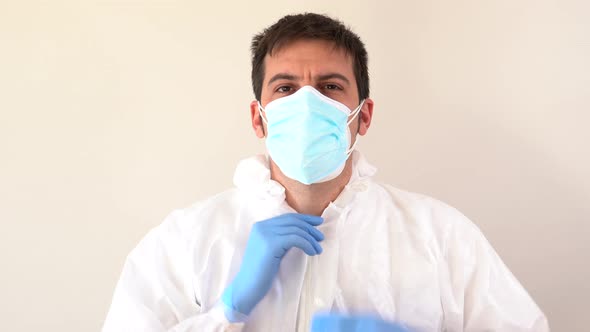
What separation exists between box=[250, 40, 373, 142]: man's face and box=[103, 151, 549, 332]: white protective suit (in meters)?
0.18

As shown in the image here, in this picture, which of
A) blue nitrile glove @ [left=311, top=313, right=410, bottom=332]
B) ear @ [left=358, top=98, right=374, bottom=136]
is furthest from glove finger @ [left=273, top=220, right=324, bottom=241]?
ear @ [left=358, top=98, right=374, bottom=136]

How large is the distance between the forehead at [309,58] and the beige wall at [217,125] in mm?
321

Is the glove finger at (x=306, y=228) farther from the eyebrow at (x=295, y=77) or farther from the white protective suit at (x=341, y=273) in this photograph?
the eyebrow at (x=295, y=77)

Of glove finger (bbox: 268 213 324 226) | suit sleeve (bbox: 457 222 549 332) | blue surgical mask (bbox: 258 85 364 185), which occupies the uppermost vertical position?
blue surgical mask (bbox: 258 85 364 185)

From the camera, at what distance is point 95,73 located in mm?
1554

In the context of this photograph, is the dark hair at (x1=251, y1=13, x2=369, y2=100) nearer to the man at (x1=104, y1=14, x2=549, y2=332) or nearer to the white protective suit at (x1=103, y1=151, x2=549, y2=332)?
the man at (x1=104, y1=14, x2=549, y2=332)

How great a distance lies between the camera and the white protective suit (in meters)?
1.20

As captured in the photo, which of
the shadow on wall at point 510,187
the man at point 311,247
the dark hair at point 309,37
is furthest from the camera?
the shadow on wall at point 510,187

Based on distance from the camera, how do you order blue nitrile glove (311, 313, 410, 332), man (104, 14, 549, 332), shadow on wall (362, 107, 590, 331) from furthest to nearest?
shadow on wall (362, 107, 590, 331) < man (104, 14, 549, 332) < blue nitrile glove (311, 313, 410, 332)

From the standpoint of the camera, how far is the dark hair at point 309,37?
4.20ft

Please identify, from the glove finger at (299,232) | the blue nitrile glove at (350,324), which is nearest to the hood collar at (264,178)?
the glove finger at (299,232)

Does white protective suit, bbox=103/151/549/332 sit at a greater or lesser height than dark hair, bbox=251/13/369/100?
lesser

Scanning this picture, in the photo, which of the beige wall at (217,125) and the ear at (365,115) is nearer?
the ear at (365,115)

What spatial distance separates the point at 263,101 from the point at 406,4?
63 centimetres
